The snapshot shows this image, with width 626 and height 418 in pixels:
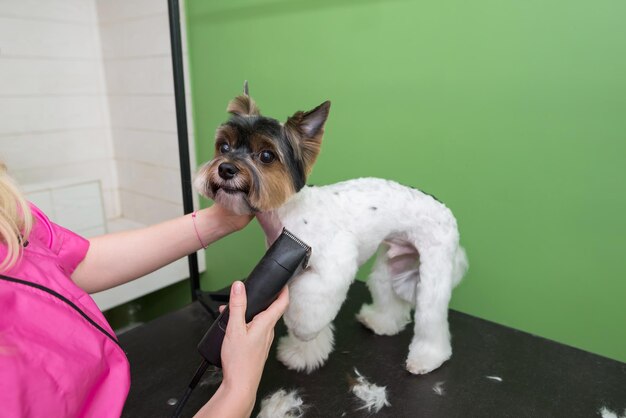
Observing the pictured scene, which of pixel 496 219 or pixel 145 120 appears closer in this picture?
pixel 496 219

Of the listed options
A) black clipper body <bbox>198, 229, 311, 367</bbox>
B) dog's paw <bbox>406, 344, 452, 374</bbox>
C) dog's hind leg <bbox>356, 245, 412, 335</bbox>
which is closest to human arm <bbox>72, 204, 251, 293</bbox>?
black clipper body <bbox>198, 229, 311, 367</bbox>

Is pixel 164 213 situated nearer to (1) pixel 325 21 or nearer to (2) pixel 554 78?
(1) pixel 325 21

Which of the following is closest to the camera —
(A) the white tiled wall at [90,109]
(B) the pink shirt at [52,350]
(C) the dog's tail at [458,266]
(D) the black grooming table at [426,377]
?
(B) the pink shirt at [52,350]

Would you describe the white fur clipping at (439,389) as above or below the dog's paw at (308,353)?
below

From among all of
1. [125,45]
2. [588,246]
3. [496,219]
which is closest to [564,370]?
[588,246]

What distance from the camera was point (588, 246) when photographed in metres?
1.27

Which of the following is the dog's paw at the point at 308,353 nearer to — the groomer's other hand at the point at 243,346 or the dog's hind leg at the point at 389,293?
the dog's hind leg at the point at 389,293

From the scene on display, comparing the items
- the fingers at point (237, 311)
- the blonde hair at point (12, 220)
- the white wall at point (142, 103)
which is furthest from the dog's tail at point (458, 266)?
the white wall at point (142, 103)

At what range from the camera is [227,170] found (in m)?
0.90

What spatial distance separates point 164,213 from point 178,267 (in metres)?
0.31

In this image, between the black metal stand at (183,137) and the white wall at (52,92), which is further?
the white wall at (52,92)

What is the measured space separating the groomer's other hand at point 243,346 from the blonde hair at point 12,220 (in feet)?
1.17

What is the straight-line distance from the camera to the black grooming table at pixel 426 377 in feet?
3.55

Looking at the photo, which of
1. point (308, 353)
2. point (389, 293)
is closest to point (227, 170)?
point (308, 353)
